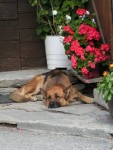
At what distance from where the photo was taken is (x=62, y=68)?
9523 mm

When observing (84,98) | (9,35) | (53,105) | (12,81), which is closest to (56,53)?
(12,81)

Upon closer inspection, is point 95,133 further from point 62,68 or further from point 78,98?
point 62,68

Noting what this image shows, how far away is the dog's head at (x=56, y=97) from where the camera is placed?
330 inches

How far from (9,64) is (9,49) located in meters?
0.28

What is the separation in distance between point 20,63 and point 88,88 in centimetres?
141

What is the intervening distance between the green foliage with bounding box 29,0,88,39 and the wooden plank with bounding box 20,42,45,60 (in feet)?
1.38

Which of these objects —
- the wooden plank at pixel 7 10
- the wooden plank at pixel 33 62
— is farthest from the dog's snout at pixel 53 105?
the wooden plank at pixel 7 10

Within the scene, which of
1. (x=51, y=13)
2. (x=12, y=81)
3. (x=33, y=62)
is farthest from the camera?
(x=33, y=62)

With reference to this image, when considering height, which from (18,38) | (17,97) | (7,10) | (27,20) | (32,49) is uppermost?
(7,10)

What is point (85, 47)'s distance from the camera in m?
8.59

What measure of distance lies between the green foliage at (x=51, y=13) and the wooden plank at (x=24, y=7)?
194 mm

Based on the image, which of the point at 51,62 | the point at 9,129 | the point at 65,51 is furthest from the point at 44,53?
the point at 9,129

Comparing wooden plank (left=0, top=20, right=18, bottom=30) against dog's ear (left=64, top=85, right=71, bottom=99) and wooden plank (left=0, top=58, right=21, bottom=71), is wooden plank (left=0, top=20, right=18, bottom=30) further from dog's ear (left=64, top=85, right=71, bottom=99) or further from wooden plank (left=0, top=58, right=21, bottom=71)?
dog's ear (left=64, top=85, right=71, bottom=99)

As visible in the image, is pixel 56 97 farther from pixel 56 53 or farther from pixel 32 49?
pixel 32 49
